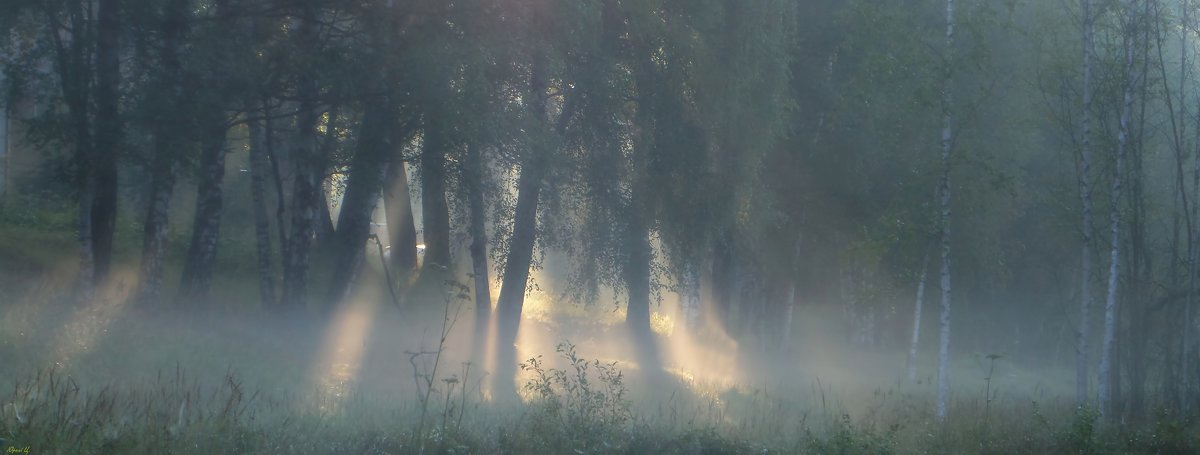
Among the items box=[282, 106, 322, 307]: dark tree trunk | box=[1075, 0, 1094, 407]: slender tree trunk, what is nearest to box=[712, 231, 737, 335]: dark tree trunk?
box=[282, 106, 322, 307]: dark tree trunk

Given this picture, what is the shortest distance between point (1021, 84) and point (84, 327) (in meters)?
16.4

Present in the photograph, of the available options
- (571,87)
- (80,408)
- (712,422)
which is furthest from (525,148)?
(80,408)

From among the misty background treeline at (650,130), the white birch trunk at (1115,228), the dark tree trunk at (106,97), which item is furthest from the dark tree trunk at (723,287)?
the dark tree trunk at (106,97)

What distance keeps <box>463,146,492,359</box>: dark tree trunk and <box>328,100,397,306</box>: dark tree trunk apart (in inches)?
58.6

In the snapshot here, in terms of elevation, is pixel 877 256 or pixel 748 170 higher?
pixel 748 170

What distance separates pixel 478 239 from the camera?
2089cm

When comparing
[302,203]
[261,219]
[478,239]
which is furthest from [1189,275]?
[261,219]

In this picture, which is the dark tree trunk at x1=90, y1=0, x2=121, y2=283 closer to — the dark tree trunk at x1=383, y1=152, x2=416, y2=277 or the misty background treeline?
the misty background treeline

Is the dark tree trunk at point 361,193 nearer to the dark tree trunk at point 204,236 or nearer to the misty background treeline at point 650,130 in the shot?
the misty background treeline at point 650,130

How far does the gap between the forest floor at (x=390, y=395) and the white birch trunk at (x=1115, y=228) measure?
0.88 meters

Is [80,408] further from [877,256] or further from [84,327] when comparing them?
[877,256]

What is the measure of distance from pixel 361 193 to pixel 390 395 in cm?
612

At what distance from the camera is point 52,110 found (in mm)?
15992

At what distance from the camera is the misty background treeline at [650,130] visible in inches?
615
